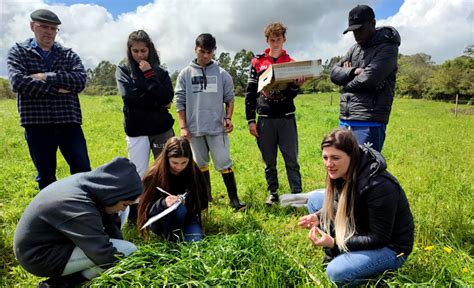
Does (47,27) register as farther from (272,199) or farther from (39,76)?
(272,199)

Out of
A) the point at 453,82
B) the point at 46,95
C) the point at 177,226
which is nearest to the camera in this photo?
the point at 177,226

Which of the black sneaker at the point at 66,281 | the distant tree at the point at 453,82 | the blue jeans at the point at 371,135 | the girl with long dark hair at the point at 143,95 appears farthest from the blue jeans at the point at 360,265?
the distant tree at the point at 453,82

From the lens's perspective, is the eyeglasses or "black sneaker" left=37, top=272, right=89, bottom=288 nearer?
"black sneaker" left=37, top=272, right=89, bottom=288

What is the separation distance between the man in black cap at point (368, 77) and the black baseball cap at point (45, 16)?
2.88 m

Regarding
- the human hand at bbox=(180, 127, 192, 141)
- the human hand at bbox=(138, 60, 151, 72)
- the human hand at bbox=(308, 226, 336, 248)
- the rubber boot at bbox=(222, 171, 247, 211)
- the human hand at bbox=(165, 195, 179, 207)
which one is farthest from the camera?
the rubber boot at bbox=(222, 171, 247, 211)

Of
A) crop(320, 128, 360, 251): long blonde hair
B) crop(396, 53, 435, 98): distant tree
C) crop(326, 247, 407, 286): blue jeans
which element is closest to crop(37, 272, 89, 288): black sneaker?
crop(326, 247, 407, 286): blue jeans

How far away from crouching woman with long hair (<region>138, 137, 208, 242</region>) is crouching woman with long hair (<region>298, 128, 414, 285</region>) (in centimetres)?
124

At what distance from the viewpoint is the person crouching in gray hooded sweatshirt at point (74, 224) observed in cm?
225

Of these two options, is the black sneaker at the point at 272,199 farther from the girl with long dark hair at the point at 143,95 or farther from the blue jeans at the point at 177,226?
the girl with long dark hair at the point at 143,95

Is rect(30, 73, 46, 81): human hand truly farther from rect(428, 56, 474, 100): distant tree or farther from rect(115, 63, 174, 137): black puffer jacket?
rect(428, 56, 474, 100): distant tree

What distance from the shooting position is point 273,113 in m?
4.23

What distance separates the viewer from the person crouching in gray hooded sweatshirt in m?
2.25

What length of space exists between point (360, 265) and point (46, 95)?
3319mm

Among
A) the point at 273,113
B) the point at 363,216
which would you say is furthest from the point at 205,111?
the point at 363,216
